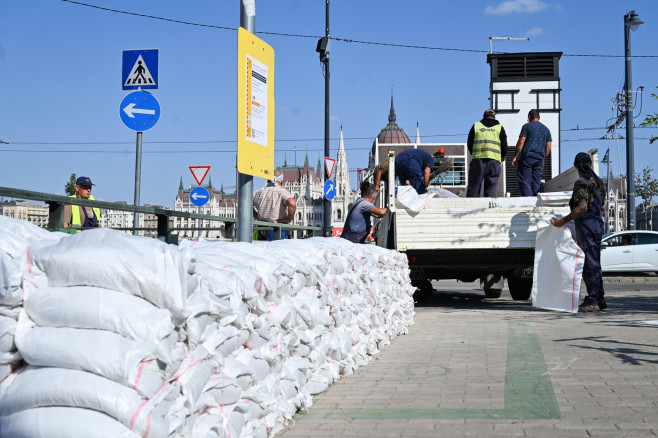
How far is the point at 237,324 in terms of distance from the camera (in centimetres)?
411

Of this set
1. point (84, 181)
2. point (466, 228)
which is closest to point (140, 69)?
point (84, 181)

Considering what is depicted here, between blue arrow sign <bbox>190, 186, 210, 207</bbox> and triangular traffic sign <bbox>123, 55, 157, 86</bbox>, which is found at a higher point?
triangular traffic sign <bbox>123, 55, 157, 86</bbox>

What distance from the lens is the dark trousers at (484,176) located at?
44.1 feet

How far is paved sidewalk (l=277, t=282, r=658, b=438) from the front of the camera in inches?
188

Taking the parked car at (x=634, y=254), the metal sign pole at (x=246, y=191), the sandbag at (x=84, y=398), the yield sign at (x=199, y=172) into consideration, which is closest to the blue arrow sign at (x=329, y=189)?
the yield sign at (x=199, y=172)

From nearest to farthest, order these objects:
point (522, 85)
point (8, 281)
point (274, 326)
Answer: point (8, 281)
point (274, 326)
point (522, 85)

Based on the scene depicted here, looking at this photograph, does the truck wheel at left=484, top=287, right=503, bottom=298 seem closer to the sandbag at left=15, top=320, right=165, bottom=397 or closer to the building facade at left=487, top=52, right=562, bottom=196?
the sandbag at left=15, top=320, right=165, bottom=397

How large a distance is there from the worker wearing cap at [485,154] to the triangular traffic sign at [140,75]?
5.74 m

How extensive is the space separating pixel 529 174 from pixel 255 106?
26.3 ft

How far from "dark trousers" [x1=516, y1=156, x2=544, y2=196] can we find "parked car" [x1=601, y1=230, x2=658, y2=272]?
42.3 ft

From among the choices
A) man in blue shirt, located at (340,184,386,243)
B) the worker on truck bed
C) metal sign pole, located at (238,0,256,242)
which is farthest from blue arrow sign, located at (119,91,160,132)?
the worker on truck bed

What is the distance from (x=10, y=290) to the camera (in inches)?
130

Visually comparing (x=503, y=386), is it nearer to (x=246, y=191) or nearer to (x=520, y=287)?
(x=246, y=191)

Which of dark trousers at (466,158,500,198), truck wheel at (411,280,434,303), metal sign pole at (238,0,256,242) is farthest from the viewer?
truck wheel at (411,280,434,303)
